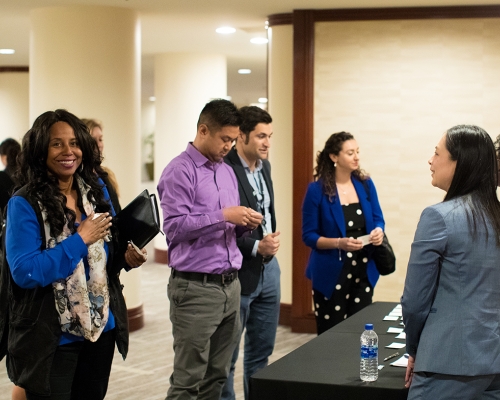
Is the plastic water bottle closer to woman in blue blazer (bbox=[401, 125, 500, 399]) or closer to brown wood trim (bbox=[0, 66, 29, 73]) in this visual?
woman in blue blazer (bbox=[401, 125, 500, 399])

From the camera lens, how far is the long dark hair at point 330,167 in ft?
15.8

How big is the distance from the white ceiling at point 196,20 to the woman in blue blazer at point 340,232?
2194 mm

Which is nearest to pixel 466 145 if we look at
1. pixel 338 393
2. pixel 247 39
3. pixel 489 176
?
pixel 489 176

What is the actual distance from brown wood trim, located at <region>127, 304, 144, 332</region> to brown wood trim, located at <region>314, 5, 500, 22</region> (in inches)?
126

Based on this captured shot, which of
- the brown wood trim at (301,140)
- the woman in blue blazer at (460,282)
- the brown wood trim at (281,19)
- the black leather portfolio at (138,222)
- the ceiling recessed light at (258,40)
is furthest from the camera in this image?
the ceiling recessed light at (258,40)

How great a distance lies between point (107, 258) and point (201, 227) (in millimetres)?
630

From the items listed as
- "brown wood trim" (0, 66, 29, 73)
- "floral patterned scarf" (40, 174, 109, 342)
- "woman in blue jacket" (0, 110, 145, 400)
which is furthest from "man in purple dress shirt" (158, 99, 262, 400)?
"brown wood trim" (0, 66, 29, 73)

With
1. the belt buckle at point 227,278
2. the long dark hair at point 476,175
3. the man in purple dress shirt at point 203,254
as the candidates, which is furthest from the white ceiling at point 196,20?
the long dark hair at point 476,175

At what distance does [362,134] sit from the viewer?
22.9 ft

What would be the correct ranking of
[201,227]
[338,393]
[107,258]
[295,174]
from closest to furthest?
[338,393] → [107,258] → [201,227] → [295,174]

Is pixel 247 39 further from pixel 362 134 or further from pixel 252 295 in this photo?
pixel 252 295

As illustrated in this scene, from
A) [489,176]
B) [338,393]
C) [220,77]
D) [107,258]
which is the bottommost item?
[338,393]

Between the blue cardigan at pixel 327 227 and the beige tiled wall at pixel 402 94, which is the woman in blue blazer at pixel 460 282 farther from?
the beige tiled wall at pixel 402 94

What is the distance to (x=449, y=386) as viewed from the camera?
2.52m
